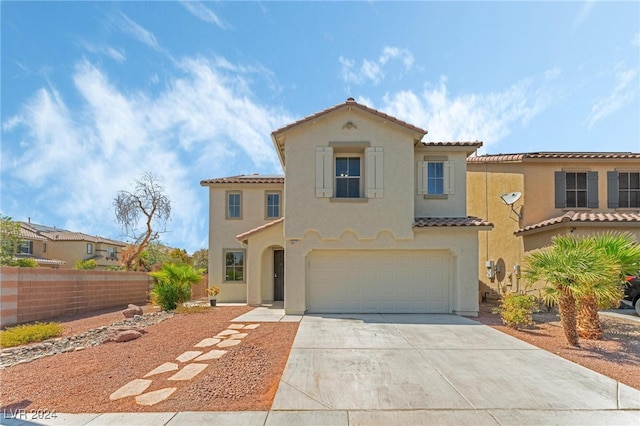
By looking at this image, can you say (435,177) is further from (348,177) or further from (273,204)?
(273,204)

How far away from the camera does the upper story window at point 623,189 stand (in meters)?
16.5

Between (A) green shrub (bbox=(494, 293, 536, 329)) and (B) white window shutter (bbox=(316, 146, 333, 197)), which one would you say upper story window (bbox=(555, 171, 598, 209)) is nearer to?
(A) green shrub (bbox=(494, 293, 536, 329))

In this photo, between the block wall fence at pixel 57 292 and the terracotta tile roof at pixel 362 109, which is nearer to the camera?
the block wall fence at pixel 57 292

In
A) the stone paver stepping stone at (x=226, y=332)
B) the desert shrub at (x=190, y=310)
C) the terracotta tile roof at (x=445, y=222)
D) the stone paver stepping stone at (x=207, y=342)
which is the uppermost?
the terracotta tile roof at (x=445, y=222)

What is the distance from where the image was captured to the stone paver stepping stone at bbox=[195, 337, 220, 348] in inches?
330

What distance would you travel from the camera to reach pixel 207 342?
28.5 feet

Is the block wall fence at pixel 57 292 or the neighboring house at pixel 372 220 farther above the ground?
the neighboring house at pixel 372 220

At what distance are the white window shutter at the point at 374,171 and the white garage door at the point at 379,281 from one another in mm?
2232

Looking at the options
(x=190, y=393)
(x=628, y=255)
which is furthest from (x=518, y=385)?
(x=628, y=255)

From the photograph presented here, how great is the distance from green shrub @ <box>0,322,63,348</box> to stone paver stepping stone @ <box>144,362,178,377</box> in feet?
16.3

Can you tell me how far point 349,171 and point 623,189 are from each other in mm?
13392

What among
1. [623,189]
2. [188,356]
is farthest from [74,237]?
[623,189]

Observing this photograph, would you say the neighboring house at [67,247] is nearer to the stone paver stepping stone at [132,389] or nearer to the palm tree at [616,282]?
the stone paver stepping stone at [132,389]

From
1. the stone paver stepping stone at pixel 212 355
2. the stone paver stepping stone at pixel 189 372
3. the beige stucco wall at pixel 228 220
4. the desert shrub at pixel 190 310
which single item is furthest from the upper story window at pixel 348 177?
the stone paver stepping stone at pixel 189 372
